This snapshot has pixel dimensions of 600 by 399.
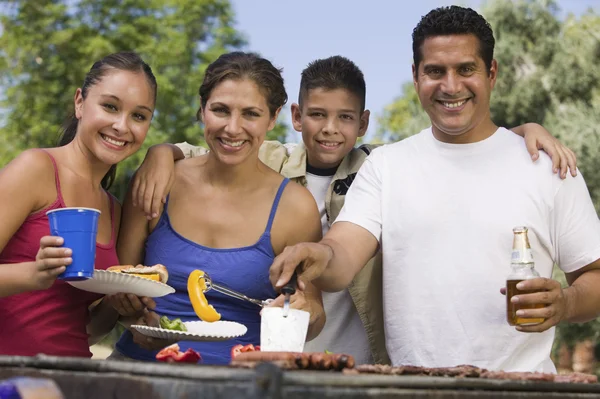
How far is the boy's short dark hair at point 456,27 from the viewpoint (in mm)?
3691

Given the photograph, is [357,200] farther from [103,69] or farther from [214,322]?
[103,69]

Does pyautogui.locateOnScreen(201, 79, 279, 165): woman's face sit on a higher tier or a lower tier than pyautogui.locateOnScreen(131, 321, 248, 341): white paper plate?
higher

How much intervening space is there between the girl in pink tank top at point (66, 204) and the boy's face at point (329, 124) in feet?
3.18

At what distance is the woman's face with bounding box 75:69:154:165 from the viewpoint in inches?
137

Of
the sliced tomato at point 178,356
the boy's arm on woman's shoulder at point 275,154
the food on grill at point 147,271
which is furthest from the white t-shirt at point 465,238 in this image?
the sliced tomato at point 178,356

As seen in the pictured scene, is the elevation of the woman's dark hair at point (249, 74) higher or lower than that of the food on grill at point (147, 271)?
higher

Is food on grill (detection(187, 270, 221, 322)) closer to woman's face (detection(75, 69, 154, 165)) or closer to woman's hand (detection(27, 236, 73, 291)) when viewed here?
woman's hand (detection(27, 236, 73, 291))

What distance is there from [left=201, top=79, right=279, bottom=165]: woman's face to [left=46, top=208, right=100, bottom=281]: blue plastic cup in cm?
89

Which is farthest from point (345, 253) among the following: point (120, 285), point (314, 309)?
point (120, 285)

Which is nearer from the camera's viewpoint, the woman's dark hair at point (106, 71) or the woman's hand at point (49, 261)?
the woman's hand at point (49, 261)

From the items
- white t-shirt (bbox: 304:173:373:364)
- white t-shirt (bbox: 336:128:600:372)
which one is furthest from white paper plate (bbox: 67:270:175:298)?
white t-shirt (bbox: 304:173:373:364)

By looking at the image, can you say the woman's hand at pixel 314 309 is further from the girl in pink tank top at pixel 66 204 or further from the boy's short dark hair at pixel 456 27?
the boy's short dark hair at pixel 456 27

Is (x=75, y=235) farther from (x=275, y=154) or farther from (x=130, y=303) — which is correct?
(x=275, y=154)

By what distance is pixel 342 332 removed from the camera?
411cm
